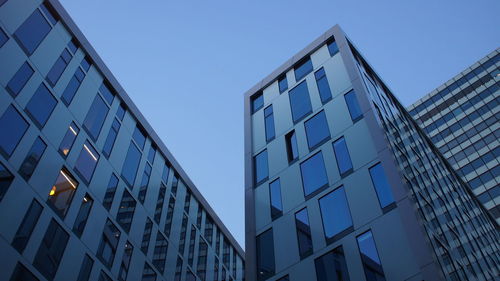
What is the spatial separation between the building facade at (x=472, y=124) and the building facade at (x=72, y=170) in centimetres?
4841

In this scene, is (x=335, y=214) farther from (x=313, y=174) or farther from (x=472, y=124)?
(x=472, y=124)

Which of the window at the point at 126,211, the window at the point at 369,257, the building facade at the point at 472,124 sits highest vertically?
the building facade at the point at 472,124

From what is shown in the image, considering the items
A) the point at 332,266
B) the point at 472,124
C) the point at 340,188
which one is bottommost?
the point at 332,266

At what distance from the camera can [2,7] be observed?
28.4 metres

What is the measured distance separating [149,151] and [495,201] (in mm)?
51736

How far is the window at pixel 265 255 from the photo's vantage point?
2733 cm

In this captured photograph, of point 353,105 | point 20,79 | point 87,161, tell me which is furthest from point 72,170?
point 353,105

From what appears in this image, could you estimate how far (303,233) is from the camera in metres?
27.0

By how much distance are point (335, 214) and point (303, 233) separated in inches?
89.0

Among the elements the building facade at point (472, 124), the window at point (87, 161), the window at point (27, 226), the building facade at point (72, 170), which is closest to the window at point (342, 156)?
the building facade at point (72, 170)

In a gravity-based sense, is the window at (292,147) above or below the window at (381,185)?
above

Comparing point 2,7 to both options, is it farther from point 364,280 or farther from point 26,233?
point 364,280

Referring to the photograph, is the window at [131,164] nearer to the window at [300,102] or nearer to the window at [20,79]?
the window at [20,79]

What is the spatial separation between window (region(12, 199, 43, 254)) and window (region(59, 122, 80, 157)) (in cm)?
482
